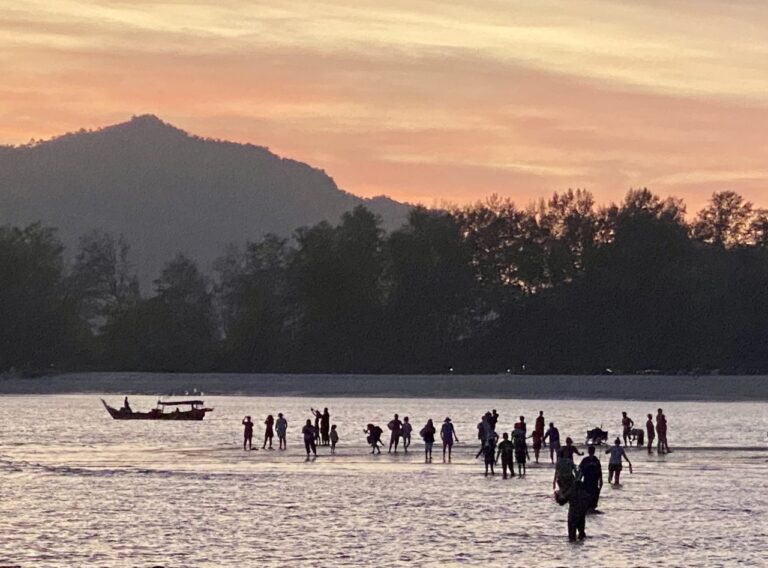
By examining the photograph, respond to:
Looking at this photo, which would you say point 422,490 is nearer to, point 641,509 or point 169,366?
point 641,509

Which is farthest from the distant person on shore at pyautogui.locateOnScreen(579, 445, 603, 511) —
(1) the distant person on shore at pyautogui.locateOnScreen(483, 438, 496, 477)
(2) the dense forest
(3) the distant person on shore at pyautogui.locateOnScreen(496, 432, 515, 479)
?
(2) the dense forest

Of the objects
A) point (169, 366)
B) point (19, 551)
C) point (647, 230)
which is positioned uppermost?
point (647, 230)

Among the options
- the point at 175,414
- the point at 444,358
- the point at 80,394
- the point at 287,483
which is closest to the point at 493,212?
the point at 444,358

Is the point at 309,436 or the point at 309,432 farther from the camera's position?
the point at 309,436

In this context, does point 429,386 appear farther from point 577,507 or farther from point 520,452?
point 577,507

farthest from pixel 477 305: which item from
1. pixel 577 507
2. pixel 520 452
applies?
pixel 577 507

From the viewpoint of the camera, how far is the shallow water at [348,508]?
112ft

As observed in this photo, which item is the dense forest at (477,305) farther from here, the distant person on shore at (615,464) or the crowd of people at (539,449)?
the distant person on shore at (615,464)

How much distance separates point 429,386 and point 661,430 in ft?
292

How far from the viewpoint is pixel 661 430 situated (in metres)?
62.3

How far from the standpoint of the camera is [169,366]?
16788 cm

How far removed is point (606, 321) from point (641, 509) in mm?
110988

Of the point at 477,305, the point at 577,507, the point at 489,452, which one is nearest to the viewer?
the point at 577,507

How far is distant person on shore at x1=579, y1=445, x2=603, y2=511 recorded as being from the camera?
37219 millimetres
